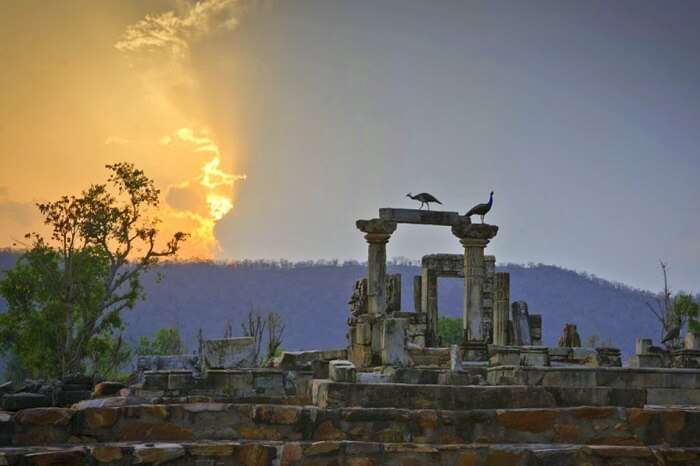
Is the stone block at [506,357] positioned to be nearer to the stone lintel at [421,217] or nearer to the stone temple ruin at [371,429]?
the stone lintel at [421,217]

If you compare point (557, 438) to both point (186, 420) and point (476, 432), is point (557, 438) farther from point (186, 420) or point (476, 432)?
point (186, 420)

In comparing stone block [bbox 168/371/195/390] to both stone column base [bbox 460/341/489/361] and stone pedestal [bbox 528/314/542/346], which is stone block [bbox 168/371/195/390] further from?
stone pedestal [bbox 528/314/542/346]

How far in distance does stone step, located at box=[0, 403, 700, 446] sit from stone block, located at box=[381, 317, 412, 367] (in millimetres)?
8120

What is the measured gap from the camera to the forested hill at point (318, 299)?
136125 mm

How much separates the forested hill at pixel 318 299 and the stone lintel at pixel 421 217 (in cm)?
10309

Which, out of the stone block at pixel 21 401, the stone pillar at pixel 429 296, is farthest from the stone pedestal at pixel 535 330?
the stone block at pixel 21 401

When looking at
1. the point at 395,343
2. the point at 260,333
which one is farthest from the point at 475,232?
the point at 260,333

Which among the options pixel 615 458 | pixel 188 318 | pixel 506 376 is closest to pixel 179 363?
pixel 506 376

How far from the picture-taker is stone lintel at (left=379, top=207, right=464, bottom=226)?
82.8 feet

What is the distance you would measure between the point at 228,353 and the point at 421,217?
30.8ft

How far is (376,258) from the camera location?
2569cm

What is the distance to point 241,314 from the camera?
143m

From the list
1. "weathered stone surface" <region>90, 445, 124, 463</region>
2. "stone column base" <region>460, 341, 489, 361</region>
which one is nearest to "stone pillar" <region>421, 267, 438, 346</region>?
"stone column base" <region>460, 341, 489, 361</region>

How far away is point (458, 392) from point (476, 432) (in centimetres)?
53
